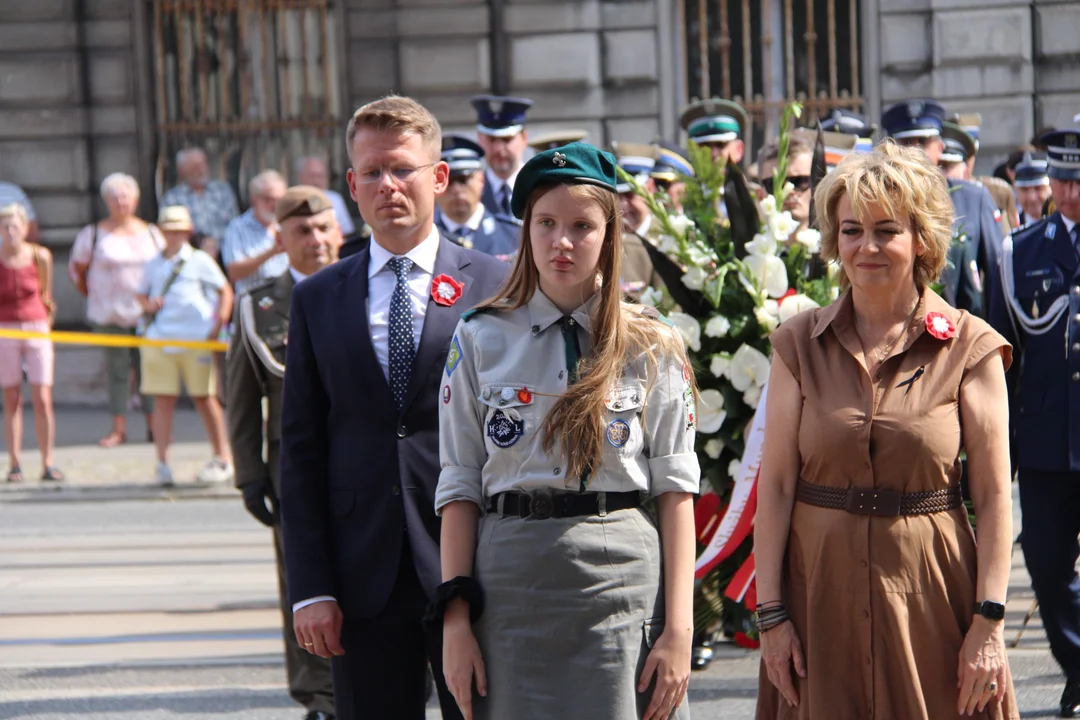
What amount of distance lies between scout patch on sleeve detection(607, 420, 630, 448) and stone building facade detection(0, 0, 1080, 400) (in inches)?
503

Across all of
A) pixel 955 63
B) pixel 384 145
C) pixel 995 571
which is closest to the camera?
pixel 995 571

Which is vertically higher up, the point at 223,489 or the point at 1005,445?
the point at 1005,445

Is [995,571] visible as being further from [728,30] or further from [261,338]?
[728,30]

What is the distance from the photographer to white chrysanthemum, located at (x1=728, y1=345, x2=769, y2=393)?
6121 millimetres

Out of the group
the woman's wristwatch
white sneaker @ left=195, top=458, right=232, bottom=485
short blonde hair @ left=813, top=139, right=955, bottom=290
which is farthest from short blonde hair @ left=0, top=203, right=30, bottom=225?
the woman's wristwatch

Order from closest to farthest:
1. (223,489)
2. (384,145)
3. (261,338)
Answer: (384,145)
(261,338)
(223,489)

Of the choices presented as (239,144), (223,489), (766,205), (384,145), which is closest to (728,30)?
(239,144)

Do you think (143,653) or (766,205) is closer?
(766,205)

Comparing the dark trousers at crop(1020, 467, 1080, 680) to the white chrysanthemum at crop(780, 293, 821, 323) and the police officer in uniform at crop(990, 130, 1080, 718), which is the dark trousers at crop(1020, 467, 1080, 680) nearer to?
the police officer in uniform at crop(990, 130, 1080, 718)

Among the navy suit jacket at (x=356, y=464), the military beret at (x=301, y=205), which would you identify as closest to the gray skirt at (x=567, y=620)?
the navy suit jacket at (x=356, y=464)

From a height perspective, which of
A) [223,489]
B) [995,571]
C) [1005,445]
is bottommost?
[223,489]

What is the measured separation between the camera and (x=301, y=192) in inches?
250

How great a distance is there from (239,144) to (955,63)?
6747 mm

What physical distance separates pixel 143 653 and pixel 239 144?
996 centimetres
